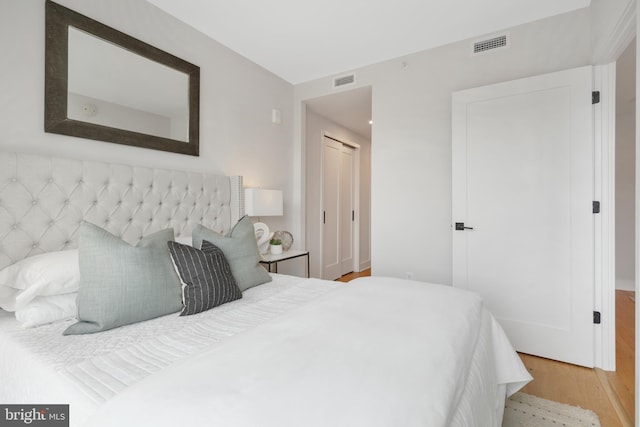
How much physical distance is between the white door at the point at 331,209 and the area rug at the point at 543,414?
9.24ft

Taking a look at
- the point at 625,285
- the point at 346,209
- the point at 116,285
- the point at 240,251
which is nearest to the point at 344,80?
the point at 346,209

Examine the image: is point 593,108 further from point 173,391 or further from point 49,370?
point 49,370

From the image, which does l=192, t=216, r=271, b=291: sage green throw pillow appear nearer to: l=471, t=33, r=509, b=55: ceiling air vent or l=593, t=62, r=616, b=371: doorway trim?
l=593, t=62, r=616, b=371: doorway trim

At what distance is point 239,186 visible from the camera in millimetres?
2797

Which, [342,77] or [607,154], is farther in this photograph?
[342,77]

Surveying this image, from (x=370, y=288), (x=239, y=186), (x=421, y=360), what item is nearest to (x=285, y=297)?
(x=370, y=288)

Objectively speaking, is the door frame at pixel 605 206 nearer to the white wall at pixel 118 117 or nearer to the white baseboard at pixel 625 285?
the white baseboard at pixel 625 285

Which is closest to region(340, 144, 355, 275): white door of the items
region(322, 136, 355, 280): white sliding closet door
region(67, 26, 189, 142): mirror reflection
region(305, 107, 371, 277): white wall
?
region(322, 136, 355, 280): white sliding closet door

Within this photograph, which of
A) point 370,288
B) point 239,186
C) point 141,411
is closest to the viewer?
point 141,411

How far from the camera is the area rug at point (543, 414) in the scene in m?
1.62

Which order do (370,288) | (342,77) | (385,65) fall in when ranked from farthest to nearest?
(342,77)
(385,65)
(370,288)

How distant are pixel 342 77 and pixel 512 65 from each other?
1.63 meters

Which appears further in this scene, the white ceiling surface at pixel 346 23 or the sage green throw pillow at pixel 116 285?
the white ceiling surface at pixel 346 23

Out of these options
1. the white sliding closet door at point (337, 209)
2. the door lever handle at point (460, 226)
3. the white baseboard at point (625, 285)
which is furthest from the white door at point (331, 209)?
the white baseboard at point (625, 285)
